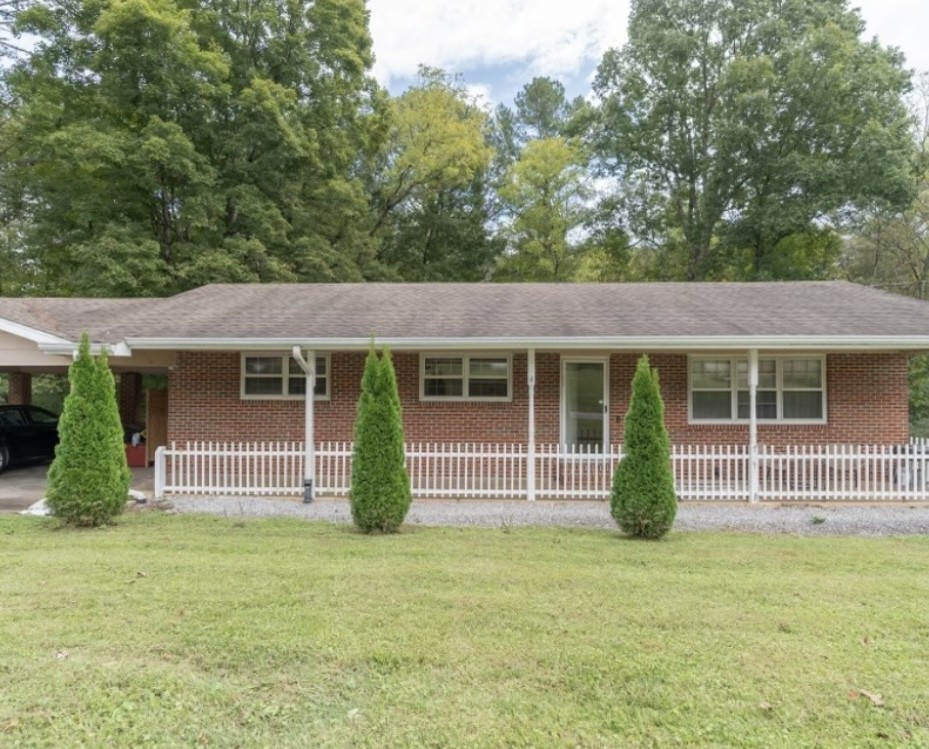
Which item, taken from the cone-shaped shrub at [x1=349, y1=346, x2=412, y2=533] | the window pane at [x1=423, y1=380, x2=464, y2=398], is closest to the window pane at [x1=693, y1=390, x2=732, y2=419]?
the window pane at [x1=423, y1=380, x2=464, y2=398]

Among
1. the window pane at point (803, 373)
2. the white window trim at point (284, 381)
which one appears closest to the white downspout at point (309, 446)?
the white window trim at point (284, 381)

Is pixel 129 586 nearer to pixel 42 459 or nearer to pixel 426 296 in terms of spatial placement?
pixel 426 296

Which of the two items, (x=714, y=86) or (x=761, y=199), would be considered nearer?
(x=761, y=199)

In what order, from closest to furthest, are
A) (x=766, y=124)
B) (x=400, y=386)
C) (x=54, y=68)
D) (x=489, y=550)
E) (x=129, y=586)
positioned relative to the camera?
(x=129, y=586) < (x=489, y=550) < (x=400, y=386) < (x=54, y=68) < (x=766, y=124)

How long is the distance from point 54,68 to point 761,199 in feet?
87.7

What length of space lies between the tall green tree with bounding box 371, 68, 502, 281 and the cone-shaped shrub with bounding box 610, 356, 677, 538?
1960 centimetres

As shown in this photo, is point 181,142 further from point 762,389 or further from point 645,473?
point 645,473

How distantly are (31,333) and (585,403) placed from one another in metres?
9.49

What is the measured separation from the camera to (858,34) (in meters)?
25.2

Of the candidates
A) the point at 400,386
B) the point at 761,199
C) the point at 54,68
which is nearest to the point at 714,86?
the point at 761,199

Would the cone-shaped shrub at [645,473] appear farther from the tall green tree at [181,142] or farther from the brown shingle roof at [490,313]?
the tall green tree at [181,142]

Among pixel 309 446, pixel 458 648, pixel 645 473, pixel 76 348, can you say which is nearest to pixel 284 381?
pixel 309 446

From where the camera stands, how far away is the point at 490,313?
10.6 metres

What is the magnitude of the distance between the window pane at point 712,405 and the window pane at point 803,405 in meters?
1.04
